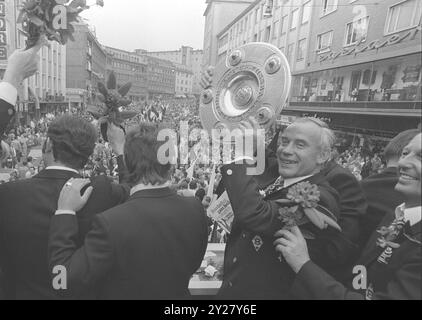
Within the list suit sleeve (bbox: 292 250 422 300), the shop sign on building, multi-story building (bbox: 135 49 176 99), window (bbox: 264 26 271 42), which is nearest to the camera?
suit sleeve (bbox: 292 250 422 300)

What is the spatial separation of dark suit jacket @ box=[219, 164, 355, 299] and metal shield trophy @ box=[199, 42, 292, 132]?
18.7 inches

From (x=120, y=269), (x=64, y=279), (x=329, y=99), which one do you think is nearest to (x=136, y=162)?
(x=120, y=269)

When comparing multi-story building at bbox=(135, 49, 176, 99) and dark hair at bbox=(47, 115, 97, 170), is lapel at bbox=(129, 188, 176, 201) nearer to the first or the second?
dark hair at bbox=(47, 115, 97, 170)

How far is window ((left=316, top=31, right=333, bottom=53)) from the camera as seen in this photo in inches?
123

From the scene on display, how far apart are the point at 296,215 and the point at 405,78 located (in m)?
1.75

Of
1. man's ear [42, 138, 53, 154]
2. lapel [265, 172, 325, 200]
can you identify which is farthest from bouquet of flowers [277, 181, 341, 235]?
man's ear [42, 138, 53, 154]

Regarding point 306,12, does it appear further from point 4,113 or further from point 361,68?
point 4,113

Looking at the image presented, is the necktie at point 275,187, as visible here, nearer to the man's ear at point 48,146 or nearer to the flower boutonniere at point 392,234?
the flower boutonniere at point 392,234

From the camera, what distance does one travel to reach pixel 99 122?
213 cm

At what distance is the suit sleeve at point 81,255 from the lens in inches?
52.0

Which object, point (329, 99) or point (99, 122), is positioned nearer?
point (99, 122)

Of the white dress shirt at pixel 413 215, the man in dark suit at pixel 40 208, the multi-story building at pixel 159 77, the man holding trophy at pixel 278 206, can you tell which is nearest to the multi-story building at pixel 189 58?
the multi-story building at pixel 159 77
